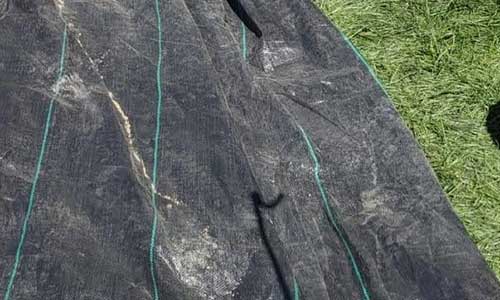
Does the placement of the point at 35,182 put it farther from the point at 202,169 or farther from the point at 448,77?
the point at 448,77

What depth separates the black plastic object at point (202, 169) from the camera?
2443 millimetres

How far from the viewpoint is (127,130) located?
2.70m

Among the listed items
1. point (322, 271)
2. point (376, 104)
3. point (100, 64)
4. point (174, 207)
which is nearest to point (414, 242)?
point (322, 271)

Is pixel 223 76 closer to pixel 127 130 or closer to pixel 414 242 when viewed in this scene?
pixel 127 130

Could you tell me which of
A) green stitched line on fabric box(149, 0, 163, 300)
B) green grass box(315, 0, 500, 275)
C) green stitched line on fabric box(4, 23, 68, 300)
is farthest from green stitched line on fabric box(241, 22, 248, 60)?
green grass box(315, 0, 500, 275)

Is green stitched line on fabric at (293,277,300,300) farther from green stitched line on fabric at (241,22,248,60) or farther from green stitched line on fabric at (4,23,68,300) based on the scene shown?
green stitched line on fabric at (241,22,248,60)

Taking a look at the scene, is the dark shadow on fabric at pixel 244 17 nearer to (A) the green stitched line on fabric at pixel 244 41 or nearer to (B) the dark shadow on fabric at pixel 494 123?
(A) the green stitched line on fabric at pixel 244 41

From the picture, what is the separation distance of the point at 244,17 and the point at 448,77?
1201mm

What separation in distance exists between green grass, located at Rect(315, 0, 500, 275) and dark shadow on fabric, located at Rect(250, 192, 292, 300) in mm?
1126

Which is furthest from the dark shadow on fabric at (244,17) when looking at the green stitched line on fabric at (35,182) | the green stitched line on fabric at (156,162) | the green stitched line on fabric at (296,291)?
the green stitched line on fabric at (296,291)

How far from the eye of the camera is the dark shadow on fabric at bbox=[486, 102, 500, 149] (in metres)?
3.74

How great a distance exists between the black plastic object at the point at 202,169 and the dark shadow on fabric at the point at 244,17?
0.25 feet

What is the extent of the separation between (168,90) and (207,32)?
1.45 feet

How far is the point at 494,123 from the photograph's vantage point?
3.82 m
